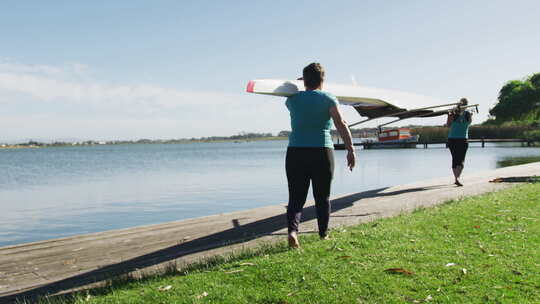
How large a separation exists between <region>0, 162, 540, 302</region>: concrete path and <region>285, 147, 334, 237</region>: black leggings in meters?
1.06

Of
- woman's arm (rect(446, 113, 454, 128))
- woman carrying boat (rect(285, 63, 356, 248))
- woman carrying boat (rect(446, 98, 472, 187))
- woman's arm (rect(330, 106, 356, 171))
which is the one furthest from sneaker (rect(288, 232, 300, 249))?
woman's arm (rect(446, 113, 454, 128))

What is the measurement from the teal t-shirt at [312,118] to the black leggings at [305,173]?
93mm

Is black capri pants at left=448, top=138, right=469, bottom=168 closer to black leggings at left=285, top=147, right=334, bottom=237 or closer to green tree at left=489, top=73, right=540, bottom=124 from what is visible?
black leggings at left=285, top=147, right=334, bottom=237

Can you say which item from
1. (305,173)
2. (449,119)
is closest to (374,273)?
(305,173)

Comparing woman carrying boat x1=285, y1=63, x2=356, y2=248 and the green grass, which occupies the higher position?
woman carrying boat x1=285, y1=63, x2=356, y2=248

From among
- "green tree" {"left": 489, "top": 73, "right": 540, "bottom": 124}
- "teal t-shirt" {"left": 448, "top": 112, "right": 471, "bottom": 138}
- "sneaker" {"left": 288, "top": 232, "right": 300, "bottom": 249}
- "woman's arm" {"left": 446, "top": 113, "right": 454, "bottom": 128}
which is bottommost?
"sneaker" {"left": 288, "top": 232, "right": 300, "bottom": 249}

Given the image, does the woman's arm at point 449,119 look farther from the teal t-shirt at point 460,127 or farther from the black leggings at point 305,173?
the black leggings at point 305,173

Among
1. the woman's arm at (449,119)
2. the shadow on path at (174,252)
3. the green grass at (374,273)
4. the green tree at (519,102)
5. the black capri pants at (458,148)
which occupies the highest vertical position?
the green tree at (519,102)

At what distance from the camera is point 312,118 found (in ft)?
Answer: 15.6

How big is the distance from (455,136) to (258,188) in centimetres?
1280

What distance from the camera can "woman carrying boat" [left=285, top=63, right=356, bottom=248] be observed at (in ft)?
15.6

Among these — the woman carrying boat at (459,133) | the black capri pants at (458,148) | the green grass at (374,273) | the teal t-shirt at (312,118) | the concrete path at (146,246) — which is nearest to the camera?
the green grass at (374,273)

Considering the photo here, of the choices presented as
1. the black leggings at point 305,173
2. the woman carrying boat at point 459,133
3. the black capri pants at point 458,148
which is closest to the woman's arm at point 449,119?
the woman carrying boat at point 459,133

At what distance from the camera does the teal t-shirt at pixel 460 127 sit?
10.4 meters
